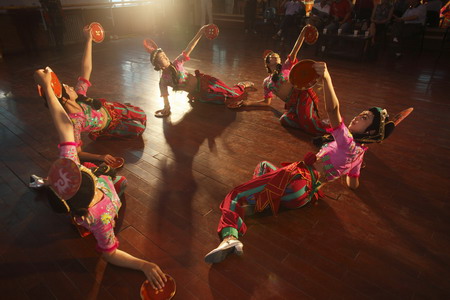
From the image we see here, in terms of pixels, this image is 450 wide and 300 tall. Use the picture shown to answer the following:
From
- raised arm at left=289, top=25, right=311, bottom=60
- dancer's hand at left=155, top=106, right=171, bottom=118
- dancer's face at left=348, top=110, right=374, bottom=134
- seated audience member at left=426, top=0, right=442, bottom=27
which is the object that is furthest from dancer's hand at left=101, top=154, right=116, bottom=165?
seated audience member at left=426, top=0, right=442, bottom=27

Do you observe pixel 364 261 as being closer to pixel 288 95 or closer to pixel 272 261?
pixel 272 261

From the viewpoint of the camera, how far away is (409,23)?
6.72 m

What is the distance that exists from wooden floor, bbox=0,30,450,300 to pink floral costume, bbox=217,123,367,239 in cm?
16

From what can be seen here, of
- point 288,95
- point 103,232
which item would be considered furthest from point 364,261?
point 288,95

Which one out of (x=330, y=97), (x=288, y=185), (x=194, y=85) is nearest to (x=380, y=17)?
(x=194, y=85)

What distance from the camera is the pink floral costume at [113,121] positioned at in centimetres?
261

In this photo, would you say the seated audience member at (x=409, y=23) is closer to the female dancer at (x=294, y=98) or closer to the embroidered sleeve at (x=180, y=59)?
the female dancer at (x=294, y=98)

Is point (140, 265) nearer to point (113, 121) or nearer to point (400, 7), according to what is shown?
point (113, 121)

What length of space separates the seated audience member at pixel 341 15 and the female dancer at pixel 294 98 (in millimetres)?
4280

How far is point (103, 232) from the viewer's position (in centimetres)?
158

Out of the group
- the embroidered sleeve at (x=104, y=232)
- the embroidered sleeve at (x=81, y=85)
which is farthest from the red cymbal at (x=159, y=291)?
the embroidered sleeve at (x=81, y=85)

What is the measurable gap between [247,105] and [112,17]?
8156mm

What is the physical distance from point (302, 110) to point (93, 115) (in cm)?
219

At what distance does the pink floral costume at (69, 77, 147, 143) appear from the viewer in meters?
2.61
